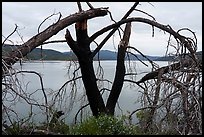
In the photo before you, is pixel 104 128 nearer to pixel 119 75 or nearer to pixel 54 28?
pixel 54 28

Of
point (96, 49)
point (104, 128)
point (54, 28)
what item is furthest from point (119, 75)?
point (104, 128)

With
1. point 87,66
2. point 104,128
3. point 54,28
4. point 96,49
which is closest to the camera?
point 104,128

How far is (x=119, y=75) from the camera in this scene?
6574 millimetres

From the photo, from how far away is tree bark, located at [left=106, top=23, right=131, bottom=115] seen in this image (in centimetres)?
655

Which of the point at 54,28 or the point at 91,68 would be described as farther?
the point at 91,68

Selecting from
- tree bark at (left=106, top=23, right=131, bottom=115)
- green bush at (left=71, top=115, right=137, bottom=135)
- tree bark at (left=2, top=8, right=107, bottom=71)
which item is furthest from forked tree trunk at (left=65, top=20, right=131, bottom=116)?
green bush at (left=71, top=115, right=137, bottom=135)

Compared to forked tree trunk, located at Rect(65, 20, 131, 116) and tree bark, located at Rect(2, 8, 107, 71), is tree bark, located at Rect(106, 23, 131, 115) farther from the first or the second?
tree bark, located at Rect(2, 8, 107, 71)

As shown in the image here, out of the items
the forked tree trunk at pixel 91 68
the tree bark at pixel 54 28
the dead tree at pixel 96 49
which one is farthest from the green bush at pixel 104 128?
the forked tree trunk at pixel 91 68

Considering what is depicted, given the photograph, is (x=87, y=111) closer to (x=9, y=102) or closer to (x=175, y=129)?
(x=9, y=102)

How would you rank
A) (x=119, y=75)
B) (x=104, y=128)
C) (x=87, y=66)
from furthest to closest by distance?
(x=119, y=75) → (x=87, y=66) → (x=104, y=128)

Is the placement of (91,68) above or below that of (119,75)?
above

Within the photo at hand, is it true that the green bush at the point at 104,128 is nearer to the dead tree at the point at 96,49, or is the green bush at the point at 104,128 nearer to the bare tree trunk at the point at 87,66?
the dead tree at the point at 96,49

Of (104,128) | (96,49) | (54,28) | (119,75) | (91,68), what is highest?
(54,28)

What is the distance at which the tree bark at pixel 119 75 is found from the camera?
21.5 feet
